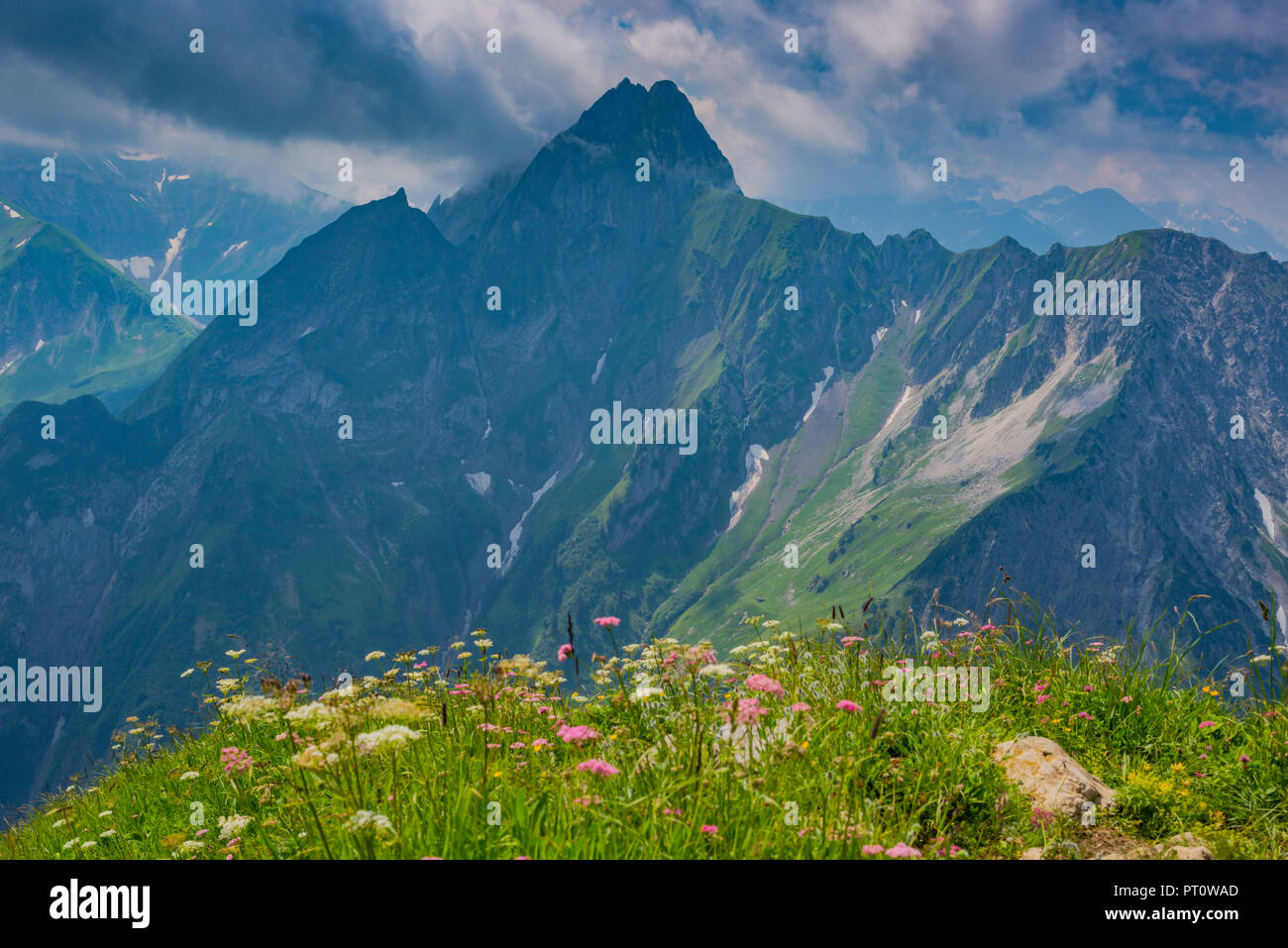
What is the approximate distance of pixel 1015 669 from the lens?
8844 mm

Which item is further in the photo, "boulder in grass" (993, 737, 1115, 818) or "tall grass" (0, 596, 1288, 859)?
"boulder in grass" (993, 737, 1115, 818)

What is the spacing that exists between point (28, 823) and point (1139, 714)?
14.5m

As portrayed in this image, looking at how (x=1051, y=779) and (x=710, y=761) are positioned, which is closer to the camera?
(x=710, y=761)

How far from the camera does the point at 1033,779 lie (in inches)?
247

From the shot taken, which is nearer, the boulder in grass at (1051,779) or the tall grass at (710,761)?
the tall grass at (710,761)

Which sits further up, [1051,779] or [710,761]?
[710,761]
